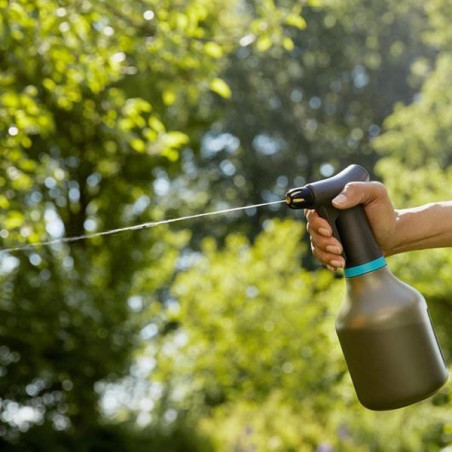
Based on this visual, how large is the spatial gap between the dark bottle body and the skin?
0.21 feet

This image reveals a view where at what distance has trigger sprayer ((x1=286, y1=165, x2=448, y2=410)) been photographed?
53.3 inches

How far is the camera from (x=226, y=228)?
20922mm

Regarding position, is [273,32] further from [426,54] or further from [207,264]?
[426,54]

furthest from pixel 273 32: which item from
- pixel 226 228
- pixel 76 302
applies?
pixel 226 228

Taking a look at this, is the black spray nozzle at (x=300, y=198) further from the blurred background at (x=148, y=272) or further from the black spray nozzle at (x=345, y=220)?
the blurred background at (x=148, y=272)

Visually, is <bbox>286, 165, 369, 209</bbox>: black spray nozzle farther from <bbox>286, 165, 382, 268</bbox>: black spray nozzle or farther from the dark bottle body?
the dark bottle body

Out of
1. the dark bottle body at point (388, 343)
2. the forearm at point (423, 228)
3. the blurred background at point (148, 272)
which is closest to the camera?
the dark bottle body at point (388, 343)

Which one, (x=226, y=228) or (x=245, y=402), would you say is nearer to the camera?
(x=245, y=402)

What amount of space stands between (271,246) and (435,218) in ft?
36.6

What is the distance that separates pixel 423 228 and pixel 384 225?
23 cm

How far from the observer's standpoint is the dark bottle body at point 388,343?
1.35 metres

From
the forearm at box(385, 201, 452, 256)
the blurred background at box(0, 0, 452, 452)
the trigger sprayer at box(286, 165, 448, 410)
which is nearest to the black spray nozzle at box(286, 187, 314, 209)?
the trigger sprayer at box(286, 165, 448, 410)

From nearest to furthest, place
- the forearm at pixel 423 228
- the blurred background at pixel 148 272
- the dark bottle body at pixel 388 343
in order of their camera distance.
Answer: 1. the dark bottle body at pixel 388 343
2. the forearm at pixel 423 228
3. the blurred background at pixel 148 272

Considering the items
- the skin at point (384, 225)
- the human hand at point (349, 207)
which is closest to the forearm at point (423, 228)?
the skin at point (384, 225)
